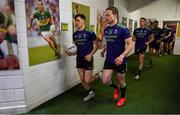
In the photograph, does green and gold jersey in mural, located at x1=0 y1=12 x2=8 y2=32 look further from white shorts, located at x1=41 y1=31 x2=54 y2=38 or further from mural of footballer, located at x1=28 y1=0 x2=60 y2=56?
white shorts, located at x1=41 y1=31 x2=54 y2=38

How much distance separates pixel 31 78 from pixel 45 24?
35.6 inches

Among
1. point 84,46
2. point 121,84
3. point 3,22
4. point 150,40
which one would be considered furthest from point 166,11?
point 3,22

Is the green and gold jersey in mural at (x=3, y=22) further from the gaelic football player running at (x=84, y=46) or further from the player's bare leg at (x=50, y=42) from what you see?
the gaelic football player running at (x=84, y=46)

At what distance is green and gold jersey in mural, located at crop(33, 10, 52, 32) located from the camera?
2667 millimetres

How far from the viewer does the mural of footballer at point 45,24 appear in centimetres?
267

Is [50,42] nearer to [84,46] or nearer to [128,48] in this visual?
[84,46]

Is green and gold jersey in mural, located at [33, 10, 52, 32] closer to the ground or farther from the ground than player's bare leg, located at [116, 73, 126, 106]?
farther from the ground

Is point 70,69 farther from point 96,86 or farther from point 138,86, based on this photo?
point 138,86

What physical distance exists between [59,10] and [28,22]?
782 millimetres

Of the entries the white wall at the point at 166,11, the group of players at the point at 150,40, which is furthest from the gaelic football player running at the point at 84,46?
the white wall at the point at 166,11

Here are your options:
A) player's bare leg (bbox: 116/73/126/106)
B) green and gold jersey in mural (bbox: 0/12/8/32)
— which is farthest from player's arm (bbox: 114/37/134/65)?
green and gold jersey in mural (bbox: 0/12/8/32)

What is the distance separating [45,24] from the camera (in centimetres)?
284

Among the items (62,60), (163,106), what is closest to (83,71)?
(62,60)

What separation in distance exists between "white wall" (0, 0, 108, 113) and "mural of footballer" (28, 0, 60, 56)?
0.25 m
